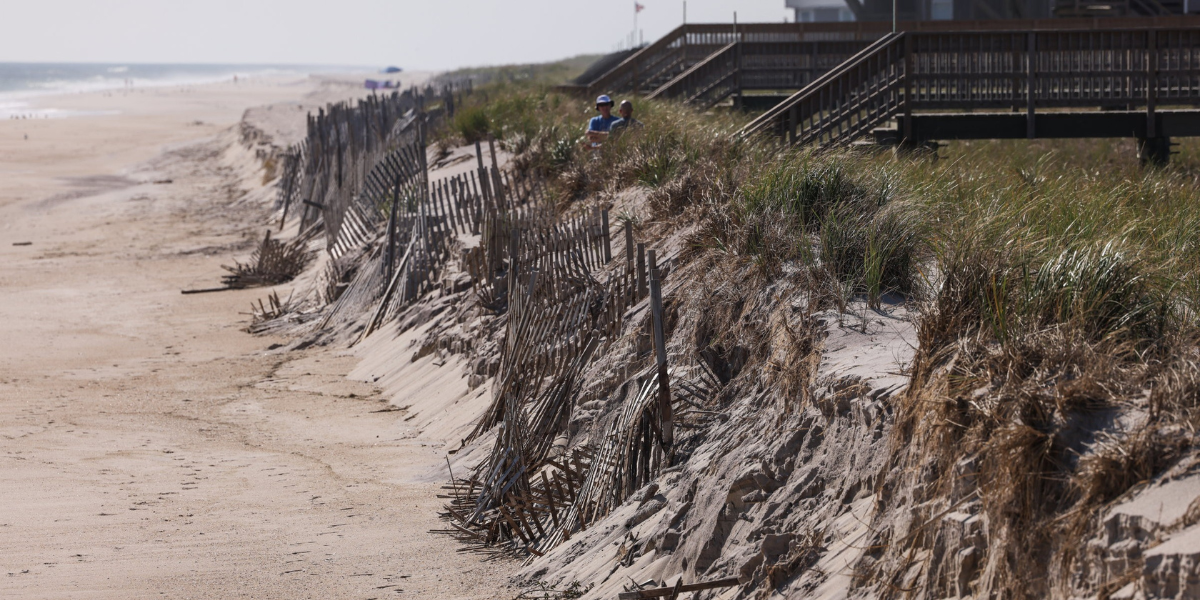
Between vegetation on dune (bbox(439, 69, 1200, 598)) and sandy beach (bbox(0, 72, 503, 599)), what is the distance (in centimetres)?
218

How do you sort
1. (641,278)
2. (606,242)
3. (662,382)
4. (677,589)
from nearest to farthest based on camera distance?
(677,589) → (662,382) → (641,278) → (606,242)

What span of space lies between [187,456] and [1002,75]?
904cm

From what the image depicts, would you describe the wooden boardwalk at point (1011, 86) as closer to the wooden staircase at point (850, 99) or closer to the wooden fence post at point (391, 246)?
the wooden staircase at point (850, 99)

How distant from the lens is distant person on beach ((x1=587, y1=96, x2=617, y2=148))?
456 inches

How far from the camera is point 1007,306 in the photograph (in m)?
4.09

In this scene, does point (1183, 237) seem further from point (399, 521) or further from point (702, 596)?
point (399, 521)

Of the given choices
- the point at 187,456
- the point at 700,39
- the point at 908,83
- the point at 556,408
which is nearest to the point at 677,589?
the point at 556,408

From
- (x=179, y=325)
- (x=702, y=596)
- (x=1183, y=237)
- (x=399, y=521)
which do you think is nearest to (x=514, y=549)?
(x=399, y=521)

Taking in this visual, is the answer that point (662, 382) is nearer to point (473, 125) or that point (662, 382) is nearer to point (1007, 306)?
point (1007, 306)

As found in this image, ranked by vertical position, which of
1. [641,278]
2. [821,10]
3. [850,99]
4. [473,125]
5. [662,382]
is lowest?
[662,382]

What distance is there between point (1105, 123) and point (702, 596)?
997 cm

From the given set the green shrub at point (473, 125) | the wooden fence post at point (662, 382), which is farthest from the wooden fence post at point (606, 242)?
the green shrub at point (473, 125)

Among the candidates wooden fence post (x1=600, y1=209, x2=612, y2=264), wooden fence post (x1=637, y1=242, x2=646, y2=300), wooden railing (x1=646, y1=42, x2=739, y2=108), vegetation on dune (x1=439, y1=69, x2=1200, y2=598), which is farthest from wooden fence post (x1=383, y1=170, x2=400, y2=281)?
wooden railing (x1=646, y1=42, x2=739, y2=108)

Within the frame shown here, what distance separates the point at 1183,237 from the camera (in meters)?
5.45
